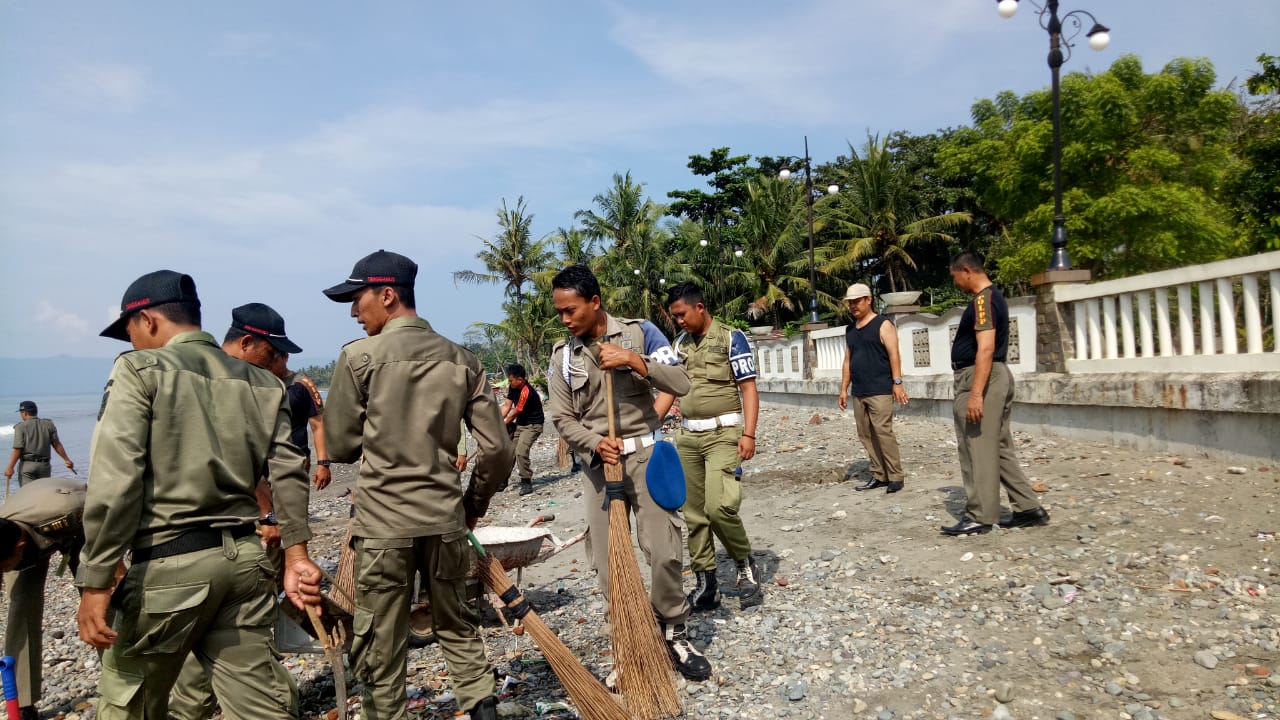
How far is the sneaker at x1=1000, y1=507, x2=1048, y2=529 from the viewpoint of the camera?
584 cm

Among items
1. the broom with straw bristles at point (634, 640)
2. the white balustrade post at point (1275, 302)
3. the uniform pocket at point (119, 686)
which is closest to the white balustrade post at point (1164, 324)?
the white balustrade post at point (1275, 302)

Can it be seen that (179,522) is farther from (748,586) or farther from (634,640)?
(748,586)

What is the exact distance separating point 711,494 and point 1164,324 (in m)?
5.29

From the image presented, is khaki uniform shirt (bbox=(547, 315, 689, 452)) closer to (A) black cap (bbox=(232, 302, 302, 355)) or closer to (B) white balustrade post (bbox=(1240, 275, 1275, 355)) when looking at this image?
(A) black cap (bbox=(232, 302, 302, 355))

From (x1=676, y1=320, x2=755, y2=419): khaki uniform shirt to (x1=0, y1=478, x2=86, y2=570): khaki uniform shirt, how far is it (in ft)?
10.5

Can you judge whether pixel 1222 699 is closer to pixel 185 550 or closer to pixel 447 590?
pixel 447 590

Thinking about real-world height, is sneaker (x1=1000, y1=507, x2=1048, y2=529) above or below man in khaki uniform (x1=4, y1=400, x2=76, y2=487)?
below

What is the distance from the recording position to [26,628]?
4.04 metres

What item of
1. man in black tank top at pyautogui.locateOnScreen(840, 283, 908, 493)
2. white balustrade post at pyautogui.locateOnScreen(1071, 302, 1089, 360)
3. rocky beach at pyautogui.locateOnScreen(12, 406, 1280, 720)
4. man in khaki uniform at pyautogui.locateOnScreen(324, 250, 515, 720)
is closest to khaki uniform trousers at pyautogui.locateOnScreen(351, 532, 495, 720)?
man in khaki uniform at pyautogui.locateOnScreen(324, 250, 515, 720)

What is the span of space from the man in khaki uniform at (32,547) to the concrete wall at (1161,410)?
25.8 ft

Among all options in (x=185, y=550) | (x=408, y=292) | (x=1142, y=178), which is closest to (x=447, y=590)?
(x=185, y=550)

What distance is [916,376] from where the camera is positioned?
490 inches

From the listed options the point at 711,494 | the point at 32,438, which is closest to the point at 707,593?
the point at 711,494

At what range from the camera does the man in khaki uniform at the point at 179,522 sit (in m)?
2.50
